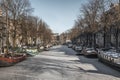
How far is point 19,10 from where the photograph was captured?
173ft

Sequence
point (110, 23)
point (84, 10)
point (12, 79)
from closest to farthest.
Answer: point (12, 79)
point (110, 23)
point (84, 10)

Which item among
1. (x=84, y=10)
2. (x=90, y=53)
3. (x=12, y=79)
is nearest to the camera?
(x=12, y=79)

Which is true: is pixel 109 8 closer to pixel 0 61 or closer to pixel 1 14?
pixel 1 14

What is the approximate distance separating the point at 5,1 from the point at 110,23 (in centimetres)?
1953

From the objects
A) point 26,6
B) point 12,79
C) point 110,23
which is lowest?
point 12,79

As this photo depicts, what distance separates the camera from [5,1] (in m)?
48.9

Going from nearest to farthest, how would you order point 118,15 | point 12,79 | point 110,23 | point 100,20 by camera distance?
point 12,79, point 118,15, point 110,23, point 100,20

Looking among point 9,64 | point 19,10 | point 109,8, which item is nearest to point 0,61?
point 9,64

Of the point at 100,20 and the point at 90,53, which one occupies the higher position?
the point at 100,20

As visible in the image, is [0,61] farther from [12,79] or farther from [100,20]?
[100,20]

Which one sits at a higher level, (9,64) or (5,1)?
(5,1)

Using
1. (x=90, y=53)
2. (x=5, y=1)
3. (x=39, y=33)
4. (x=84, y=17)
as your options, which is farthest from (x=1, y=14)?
(x=39, y=33)

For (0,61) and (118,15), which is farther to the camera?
(118,15)

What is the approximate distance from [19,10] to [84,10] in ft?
62.5
